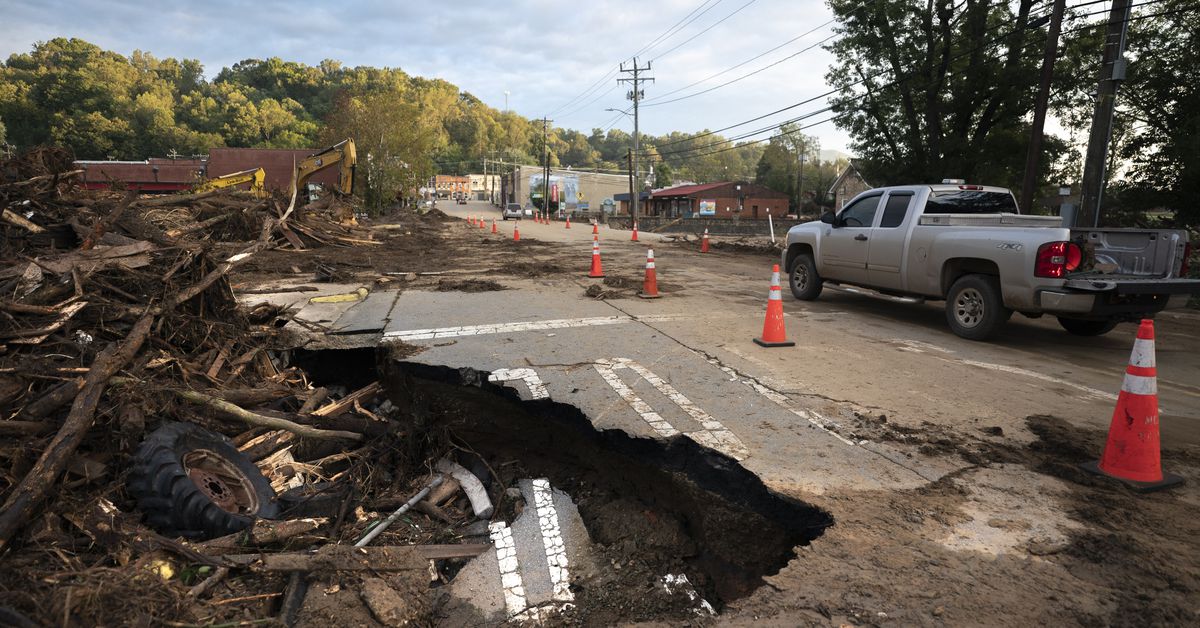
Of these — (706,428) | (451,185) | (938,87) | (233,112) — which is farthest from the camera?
(451,185)

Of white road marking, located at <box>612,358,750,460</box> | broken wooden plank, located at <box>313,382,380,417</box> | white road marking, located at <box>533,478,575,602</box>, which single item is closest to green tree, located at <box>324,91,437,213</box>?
broken wooden plank, located at <box>313,382,380,417</box>

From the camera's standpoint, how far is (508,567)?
3.39 m

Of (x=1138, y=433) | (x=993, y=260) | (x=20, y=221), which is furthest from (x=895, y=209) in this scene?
(x=20, y=221)

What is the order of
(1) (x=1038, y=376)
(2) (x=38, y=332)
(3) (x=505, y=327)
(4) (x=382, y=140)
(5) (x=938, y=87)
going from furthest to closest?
(4) (x=382, y=140)
(5) (x=938, y=87)
(3) (x=505, y=327)
(1) (x=1038, y=376)
(2) (x=38, y=332)

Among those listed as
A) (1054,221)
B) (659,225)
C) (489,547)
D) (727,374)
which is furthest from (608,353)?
(659,225)

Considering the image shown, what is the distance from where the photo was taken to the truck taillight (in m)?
6.27

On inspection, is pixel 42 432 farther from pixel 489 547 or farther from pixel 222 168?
pixel 222 168

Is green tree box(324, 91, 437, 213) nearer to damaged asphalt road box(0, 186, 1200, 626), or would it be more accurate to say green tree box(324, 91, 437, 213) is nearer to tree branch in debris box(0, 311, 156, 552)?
damaged asphalt road box(0, 186, 1200, 626)

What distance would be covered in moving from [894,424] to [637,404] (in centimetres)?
183

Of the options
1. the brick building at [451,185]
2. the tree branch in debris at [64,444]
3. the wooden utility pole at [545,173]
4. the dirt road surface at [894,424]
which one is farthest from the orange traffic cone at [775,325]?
the brick building at [451,185]

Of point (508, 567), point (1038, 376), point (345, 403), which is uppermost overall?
point (1038, 376)

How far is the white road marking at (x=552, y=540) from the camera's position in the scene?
10.3 ft

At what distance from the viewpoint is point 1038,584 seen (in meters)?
2.46

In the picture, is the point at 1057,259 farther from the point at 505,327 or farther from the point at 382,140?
the point at 382,140
